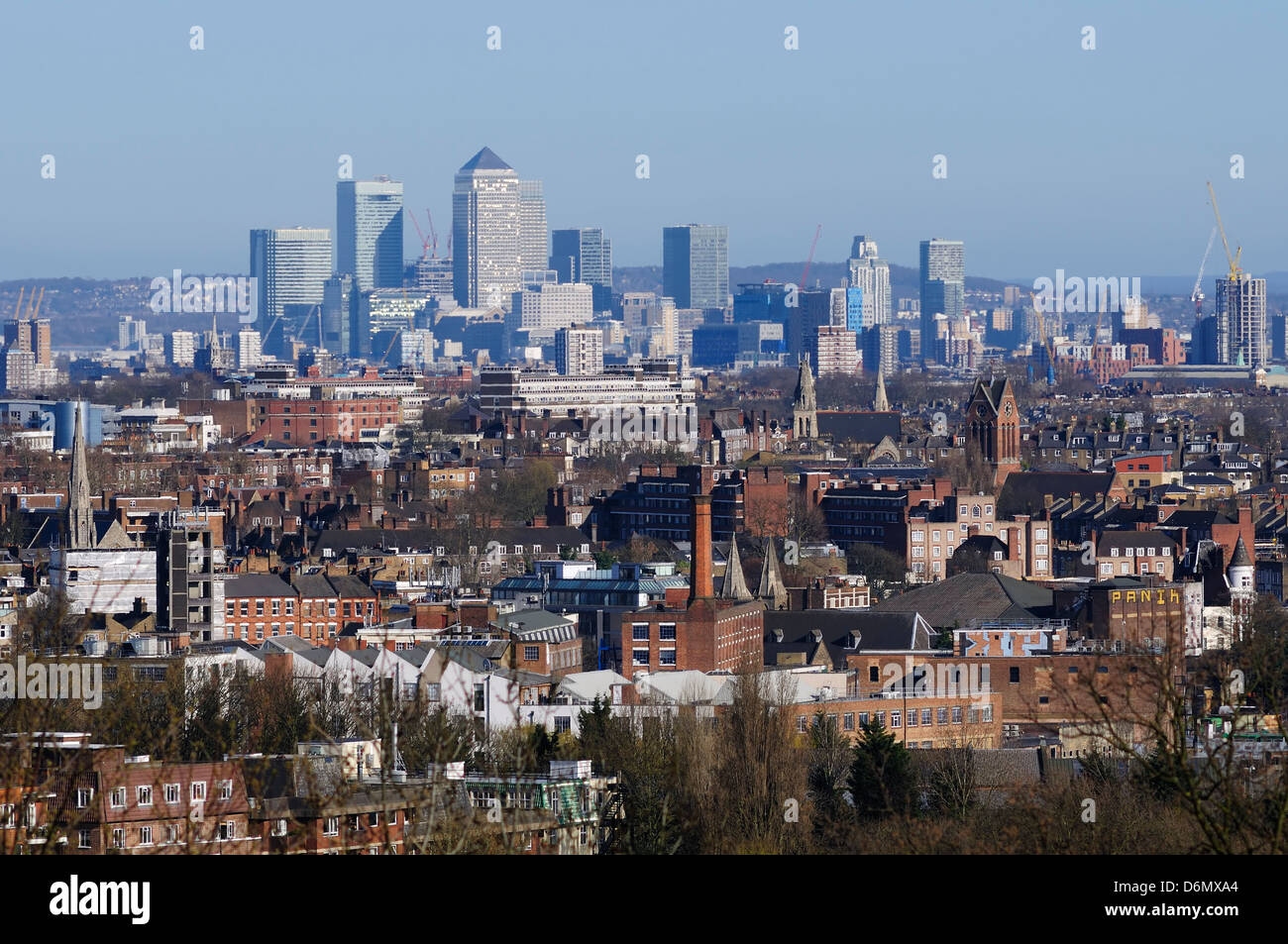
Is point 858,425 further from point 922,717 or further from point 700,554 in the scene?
point 922,717

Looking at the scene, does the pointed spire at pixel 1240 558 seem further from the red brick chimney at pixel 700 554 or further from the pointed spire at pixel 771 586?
the red brick chimney at pixel 700 554

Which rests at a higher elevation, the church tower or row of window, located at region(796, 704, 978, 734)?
the church tower

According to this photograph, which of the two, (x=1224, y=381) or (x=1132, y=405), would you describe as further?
(x=1224, y=381)

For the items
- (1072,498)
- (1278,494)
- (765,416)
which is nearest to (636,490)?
(1072,498)

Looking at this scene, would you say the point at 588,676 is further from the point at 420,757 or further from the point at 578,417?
the point at 578,417

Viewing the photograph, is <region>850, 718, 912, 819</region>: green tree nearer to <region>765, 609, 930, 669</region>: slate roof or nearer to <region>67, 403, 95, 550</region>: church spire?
<region>765, 609, 930, 669</region>: slate roof

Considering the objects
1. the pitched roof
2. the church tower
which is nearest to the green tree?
the pitched roof

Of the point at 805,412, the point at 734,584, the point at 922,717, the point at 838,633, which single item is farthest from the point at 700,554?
the point at 805,412
